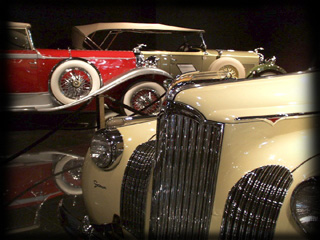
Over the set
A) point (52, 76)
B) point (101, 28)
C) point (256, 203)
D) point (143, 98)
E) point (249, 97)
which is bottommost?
point (143, 98)

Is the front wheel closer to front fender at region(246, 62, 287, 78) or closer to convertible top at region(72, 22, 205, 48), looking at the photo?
convertible top at region(72, 22, 205, 48)

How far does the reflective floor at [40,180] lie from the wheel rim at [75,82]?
0.65 meters

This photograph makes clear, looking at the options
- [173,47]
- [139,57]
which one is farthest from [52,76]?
[173,47]

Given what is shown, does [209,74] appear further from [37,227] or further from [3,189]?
[3,189]

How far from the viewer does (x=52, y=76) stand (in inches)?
213

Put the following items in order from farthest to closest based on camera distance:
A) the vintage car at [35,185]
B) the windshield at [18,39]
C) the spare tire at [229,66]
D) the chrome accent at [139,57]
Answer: the spare tire at [229,66] → the chrome accent at [139,57] → the windshield at [18,39] → the vintage car at [35,185]

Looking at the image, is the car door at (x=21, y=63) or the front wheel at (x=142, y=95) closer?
the car door at (x=21, y=63)

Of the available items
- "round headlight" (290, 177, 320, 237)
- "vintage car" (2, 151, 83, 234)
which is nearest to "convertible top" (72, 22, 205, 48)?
"vintage car" (2, 151, 83, 234)

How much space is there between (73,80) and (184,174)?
14.3 feet

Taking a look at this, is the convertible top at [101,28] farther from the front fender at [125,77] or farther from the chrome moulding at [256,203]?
the chrome moulding at [256,203]

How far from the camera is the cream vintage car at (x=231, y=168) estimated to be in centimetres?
131

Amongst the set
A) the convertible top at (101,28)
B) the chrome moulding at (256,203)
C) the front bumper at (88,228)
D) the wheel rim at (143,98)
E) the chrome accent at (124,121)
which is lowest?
the front bumper at (88,228)

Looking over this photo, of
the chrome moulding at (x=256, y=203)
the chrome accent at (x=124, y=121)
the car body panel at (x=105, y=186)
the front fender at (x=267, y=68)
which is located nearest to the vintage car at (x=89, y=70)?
the front fender at (x=267, y=68)

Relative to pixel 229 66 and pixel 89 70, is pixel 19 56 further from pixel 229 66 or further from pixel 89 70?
pixel 229 66
